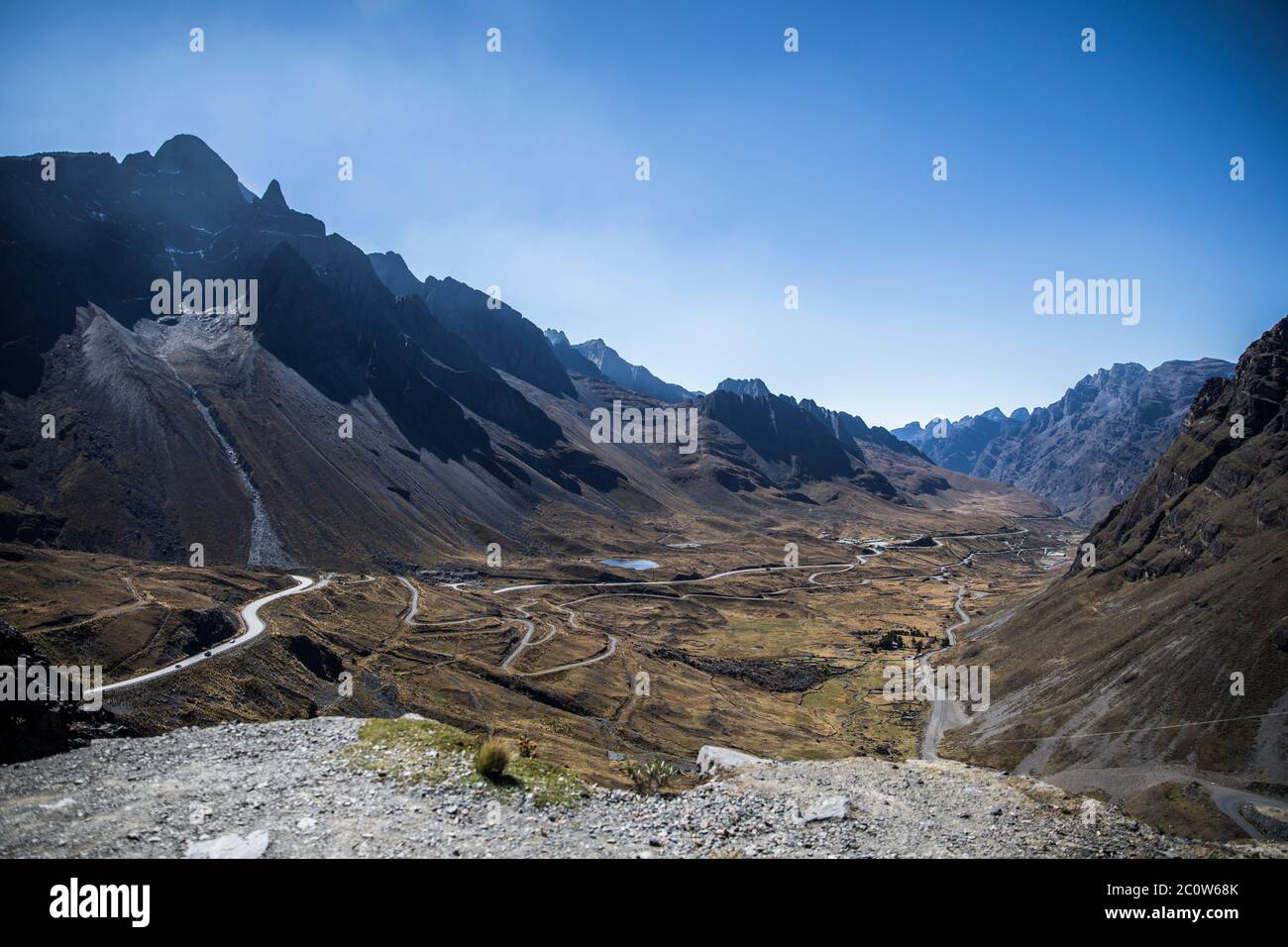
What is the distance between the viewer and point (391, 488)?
638ft

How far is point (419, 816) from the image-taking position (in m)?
18.3

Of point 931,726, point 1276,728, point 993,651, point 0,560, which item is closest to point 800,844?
point 1276,728

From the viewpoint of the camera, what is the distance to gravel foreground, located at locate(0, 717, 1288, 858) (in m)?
16.3

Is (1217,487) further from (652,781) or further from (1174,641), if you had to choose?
(652,781)

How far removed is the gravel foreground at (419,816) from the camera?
1630 centimetres

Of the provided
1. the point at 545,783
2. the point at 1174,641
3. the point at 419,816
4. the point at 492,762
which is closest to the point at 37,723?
the point at 419,816

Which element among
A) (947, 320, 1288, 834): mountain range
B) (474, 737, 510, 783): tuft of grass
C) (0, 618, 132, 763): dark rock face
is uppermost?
(0, 618, 132, 763): dark rock face

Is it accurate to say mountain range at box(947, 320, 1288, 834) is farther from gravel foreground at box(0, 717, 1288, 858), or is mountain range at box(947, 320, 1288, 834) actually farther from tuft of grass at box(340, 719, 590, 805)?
tuft of grass at box(340, 719, 590, 805)

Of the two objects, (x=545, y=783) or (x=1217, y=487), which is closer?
(x=545, y=783)

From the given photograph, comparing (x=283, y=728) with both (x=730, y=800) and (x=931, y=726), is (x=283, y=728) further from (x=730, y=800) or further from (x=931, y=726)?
(x=931, y=726)

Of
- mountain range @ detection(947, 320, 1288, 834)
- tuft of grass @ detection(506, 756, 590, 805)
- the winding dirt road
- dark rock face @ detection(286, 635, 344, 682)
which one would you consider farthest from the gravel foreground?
dark rock face @ detection(286, 635, 344, 682)

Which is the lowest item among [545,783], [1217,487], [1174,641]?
[1174,641]

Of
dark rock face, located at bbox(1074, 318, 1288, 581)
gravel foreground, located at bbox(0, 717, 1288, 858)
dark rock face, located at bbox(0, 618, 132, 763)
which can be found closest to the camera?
gravel foreground, located at bbox(0, 717, 1288, 858)

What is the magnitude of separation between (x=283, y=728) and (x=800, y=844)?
2085 cm
